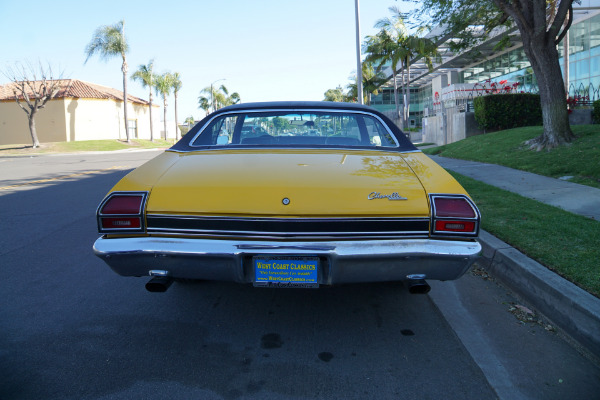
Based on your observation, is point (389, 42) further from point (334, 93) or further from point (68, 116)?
point (334, 93)

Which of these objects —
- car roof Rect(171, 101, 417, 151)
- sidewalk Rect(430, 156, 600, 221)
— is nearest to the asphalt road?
car roof Rect(171, 101, 417, 151)

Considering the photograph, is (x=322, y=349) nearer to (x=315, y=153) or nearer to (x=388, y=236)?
(x=388, y=236)

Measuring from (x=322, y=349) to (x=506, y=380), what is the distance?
1079 mm

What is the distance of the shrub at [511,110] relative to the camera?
16328 millimetres

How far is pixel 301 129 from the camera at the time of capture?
3957 mm

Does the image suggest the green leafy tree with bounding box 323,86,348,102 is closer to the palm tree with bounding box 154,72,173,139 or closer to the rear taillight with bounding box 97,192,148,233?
the palm tree with bounding box 154,72,173,139

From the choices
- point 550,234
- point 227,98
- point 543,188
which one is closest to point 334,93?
point 227,98

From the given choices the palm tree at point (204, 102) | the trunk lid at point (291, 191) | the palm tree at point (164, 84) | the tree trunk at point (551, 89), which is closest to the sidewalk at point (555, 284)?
the trunk lid at point (291, 191)

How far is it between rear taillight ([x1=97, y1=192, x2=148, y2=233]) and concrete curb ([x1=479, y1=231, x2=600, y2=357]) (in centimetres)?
287

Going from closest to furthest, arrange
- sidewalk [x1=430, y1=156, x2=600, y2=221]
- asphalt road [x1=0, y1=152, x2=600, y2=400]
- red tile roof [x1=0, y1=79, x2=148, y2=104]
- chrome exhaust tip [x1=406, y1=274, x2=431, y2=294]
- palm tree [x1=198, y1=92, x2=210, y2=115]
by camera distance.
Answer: asphalt road [x1=0, y1=152, x2=600, y2=400] < chrome exhaust tip [x1=406, y1=274, x2=431, y2=294] < sidewalk [x1=430, y1=156, x2=600, y2=221] < red tile roof [x1=0, y1=79, x2=148, y2=104] < palm tree [x1=198, y1=92, x2=210, y2=115]

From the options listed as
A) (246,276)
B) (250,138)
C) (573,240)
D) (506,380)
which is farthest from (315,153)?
(573,240)

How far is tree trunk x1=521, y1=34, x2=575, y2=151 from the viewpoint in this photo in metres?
10.7

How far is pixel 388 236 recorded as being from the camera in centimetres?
268

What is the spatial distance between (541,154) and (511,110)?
668 cm
